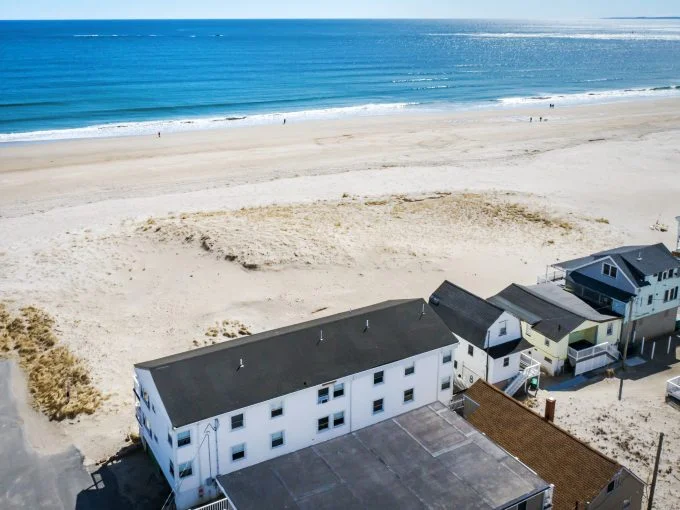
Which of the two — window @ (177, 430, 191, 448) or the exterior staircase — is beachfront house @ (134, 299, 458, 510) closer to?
window @ (177, 430, 191, 448)

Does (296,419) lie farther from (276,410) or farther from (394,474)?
(394,474)

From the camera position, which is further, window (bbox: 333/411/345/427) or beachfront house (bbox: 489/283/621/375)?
beachfront house (bbox: 489/283/621/375)

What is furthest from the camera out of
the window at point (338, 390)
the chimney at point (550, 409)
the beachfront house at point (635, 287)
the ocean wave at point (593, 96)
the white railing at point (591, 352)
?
the ocean wave at point (593, 96)

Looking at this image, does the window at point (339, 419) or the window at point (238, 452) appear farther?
the window at point (339, 419)

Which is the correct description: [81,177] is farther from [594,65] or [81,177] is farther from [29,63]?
[594,65]

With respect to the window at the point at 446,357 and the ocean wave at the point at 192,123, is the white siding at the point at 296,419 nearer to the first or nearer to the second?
the window at the point at 446,357

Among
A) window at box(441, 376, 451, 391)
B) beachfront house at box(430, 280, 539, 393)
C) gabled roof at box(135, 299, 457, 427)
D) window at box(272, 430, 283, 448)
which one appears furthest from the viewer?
beachfront house at box(430, 280, 539, 393)

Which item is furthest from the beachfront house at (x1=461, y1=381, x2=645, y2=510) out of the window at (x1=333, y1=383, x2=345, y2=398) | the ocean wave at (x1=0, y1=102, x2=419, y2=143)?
the ocean wave at (x1=0, y1=102, x2=419, y2=143)

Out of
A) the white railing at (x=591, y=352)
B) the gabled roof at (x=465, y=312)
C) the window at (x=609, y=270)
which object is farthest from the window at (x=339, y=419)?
the window at (x=609, y=270)
